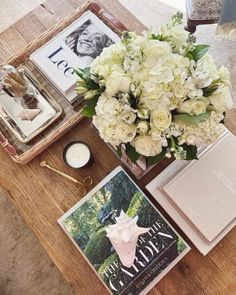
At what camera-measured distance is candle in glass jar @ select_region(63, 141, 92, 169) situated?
1027mm

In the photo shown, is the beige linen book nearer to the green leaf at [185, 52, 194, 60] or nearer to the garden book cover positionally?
the garden book cover

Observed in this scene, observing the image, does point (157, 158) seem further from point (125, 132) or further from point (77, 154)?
point (77, 154)

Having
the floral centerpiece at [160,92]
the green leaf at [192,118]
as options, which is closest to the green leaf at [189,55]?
the floral centerpiece at [160,92]

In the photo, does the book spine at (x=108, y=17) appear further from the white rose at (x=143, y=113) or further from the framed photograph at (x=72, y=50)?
the white rose at (x=143, y=113)

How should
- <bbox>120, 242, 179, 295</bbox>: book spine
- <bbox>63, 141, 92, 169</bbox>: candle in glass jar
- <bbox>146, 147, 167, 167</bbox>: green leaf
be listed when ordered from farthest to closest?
<bbox>63, 141, 92, 169</bbox>: candle in glass jar < <bbox>120, 242, 179, 295</bbox>: book spine < <bbox>146, 147, 167, 167</bbox>: green leaf

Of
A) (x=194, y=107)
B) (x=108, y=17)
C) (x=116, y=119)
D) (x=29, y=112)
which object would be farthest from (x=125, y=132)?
(x=108, y=17)

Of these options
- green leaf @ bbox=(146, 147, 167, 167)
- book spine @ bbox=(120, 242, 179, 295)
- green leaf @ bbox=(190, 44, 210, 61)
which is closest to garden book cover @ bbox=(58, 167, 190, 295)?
book spine @ bbox=(120, 242, 179, 295)

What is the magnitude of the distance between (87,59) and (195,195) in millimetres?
467

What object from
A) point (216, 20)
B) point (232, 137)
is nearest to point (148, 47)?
point (232, 137)

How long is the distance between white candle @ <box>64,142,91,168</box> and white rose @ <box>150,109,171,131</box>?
36 cm

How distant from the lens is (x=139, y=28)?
1157 millimetres

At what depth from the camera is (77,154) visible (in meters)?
1.04

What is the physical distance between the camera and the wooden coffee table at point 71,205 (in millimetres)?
940

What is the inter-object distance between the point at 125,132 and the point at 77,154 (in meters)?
0.35
